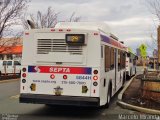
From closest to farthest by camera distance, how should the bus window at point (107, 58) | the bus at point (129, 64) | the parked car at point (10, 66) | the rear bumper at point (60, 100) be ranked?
the rear bumper at point (60, 100)
the bus window at point (107, 58)
the bus at point (129, 64)
the parked car at point (10, 66)

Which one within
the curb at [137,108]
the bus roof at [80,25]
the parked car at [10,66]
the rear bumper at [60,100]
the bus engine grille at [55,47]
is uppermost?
the bus roof at [80,25]

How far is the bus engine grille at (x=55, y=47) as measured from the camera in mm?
12625

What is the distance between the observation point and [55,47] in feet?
41.9

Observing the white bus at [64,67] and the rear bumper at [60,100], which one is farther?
the white bus at [64,67]

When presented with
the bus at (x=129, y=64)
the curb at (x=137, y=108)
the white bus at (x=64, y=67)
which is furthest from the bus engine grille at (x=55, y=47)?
the bus at (x=129, y=64)

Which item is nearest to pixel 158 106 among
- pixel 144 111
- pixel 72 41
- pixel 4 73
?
pixel 144 111

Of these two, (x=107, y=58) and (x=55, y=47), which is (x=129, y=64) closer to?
(x=107, y=58)

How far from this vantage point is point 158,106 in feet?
46.4

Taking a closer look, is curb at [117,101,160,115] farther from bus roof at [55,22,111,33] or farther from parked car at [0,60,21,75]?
parked car at [0,60,21,75]

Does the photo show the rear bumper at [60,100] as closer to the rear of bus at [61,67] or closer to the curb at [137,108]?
the rear of bus at [61,67]

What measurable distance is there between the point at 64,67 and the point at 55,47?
72 centimetres

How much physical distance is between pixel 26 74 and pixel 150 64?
234ft

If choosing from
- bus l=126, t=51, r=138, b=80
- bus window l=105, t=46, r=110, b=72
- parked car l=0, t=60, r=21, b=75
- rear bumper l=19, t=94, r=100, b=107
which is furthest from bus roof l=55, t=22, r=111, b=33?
parked car l=0, t=60, r=21, b=75

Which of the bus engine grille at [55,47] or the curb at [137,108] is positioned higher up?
the bus engine grille at [55,47]
